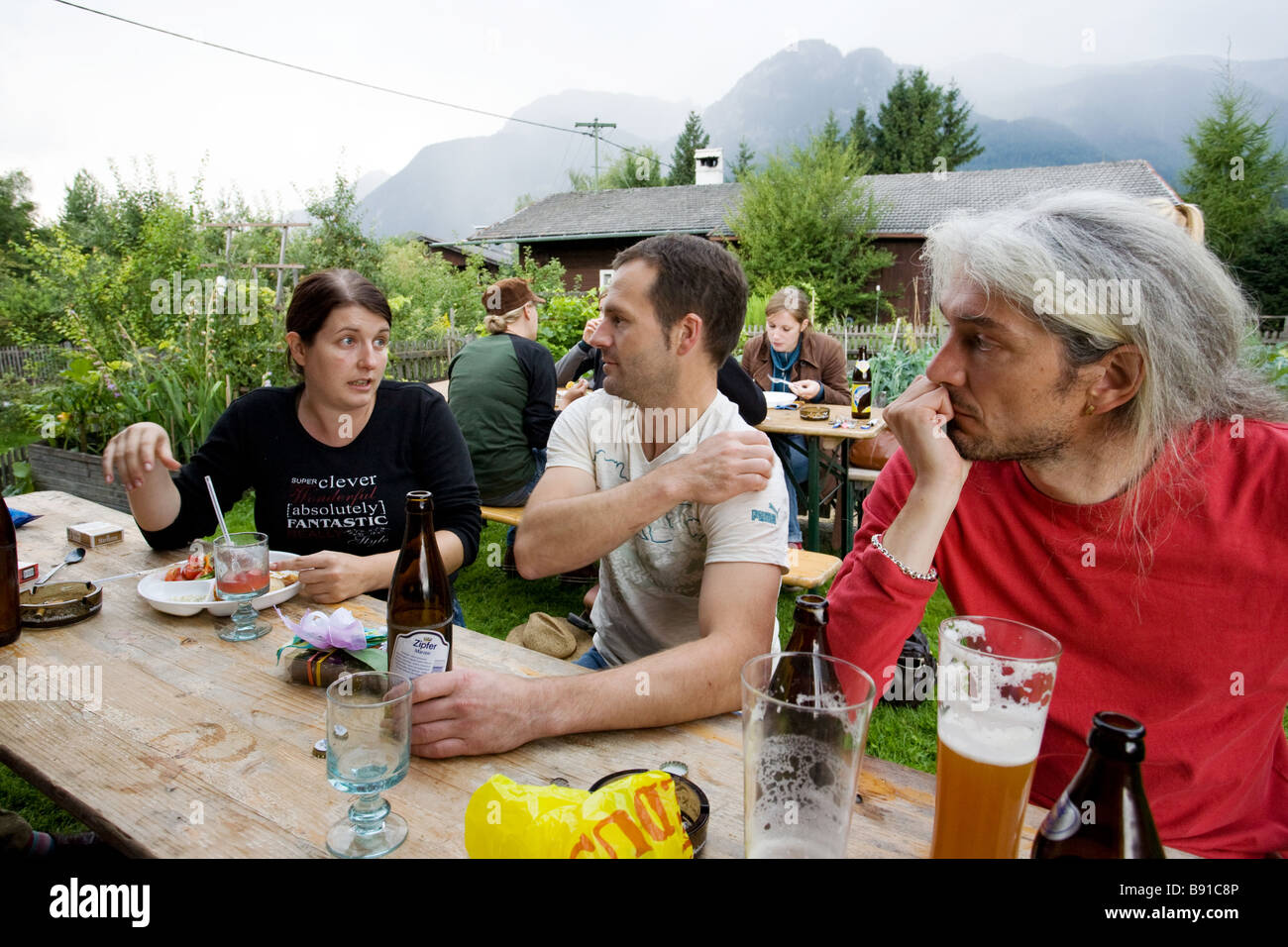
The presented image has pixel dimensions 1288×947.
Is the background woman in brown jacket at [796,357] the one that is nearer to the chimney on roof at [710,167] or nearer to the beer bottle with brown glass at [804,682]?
the beer bottle with brown glass at [804,682]

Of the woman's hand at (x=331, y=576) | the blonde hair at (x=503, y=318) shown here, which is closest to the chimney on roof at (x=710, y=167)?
the blonde hair at (x=503, y=318)

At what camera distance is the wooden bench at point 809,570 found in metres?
3.30

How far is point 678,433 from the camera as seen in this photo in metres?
1.95

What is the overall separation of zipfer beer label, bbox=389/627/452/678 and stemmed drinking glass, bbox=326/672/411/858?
0.28 metres

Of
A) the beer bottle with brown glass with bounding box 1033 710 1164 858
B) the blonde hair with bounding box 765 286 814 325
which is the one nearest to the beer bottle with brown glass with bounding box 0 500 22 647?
the beer bottle with brown glass with bounding box 1033 710 1164 858

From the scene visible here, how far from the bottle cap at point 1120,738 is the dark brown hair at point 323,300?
7.22 ft

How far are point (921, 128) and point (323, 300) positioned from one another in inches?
1871

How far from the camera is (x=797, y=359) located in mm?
6324

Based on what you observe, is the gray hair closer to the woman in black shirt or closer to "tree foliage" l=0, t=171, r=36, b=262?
the woman in black shirt

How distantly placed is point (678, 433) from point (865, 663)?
823 millimetres

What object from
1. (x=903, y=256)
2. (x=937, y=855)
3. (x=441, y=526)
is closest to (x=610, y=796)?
(x=937, y=855)

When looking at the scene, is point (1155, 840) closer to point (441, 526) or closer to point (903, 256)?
point (441, 526)

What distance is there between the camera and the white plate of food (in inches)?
68.2
